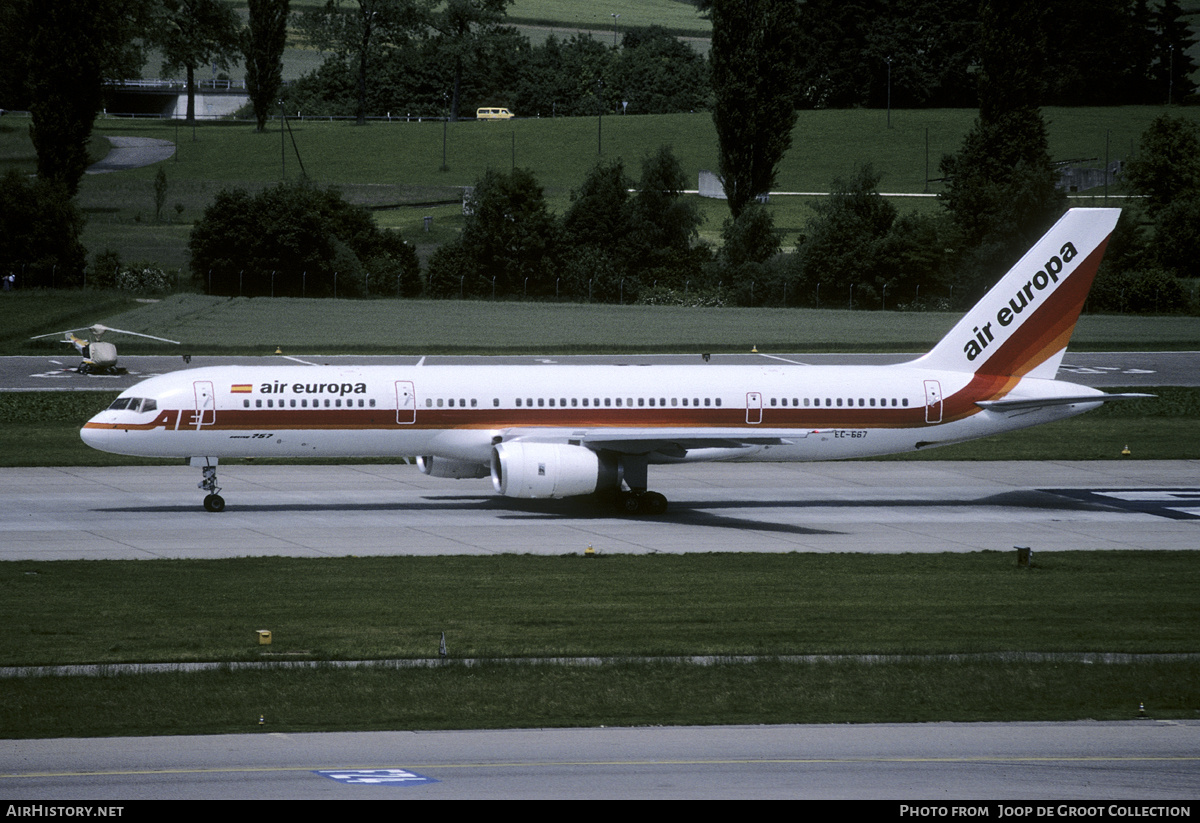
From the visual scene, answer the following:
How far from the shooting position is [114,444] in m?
36.8

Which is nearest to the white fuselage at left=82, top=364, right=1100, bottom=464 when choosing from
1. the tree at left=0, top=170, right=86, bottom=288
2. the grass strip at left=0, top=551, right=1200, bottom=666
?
the grass strip at left=0, top=551, right=1200, bottom=666

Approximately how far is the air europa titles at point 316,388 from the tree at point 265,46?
106801mm

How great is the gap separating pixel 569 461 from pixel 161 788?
21.6 meters

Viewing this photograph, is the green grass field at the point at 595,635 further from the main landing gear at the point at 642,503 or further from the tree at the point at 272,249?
the tree at the point at 272,249

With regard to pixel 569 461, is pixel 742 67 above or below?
above

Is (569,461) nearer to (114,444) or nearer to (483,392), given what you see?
(483,392)

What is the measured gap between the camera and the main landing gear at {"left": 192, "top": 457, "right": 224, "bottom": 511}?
37500 mm

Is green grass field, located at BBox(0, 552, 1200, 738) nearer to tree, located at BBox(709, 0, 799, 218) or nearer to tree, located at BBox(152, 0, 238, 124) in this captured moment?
tree, located at BBox(709, 0, 799, 218)

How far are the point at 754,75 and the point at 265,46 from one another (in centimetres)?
6156

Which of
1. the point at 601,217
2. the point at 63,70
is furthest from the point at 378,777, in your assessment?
the point at 601,217

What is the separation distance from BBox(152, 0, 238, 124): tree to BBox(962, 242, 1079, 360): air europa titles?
164 meters

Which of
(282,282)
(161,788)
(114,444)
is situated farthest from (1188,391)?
(282,282)

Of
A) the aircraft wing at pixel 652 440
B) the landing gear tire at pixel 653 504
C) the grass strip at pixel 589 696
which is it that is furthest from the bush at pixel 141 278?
the grass strip at pixel 589 696
